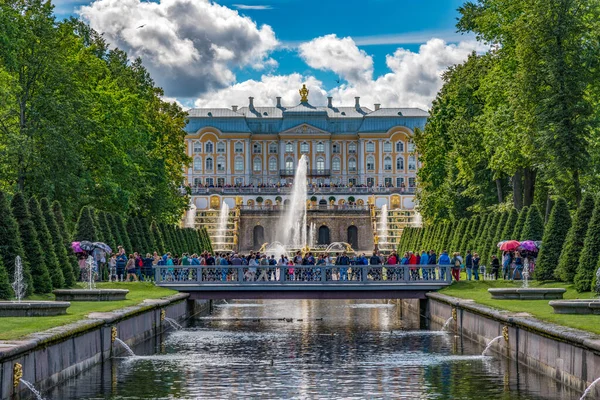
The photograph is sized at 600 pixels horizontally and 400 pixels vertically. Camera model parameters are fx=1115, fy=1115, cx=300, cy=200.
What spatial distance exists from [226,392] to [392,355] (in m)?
7.54

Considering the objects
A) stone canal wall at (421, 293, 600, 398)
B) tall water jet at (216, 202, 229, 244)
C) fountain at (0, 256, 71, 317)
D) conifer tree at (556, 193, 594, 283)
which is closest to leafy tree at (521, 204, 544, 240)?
conifer tree at (556, 193, 594, 283)

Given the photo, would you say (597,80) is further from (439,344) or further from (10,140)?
(10,140)

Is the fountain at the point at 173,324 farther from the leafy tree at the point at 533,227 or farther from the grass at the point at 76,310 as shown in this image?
the leafy tree at the point at 533,227

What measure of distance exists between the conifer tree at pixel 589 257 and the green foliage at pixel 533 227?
1099 cm

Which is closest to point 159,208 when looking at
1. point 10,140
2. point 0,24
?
point 10,140

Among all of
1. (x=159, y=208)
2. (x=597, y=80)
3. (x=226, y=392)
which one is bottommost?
(x=226, y=392)

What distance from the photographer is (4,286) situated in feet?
96.2

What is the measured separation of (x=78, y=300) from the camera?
108 ft

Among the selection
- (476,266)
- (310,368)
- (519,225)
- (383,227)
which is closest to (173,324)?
(310,368)

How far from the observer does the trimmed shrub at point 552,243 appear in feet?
130

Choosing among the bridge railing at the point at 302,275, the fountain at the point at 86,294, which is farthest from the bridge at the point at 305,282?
the fountain at the point at 86,294

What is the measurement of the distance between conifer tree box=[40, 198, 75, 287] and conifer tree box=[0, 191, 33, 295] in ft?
13.8

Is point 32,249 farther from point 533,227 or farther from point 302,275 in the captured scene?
point 533,227

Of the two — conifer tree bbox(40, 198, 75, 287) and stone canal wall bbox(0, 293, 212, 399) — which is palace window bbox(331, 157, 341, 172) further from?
stone canal wall bbox(0, 293, 212, 399)
